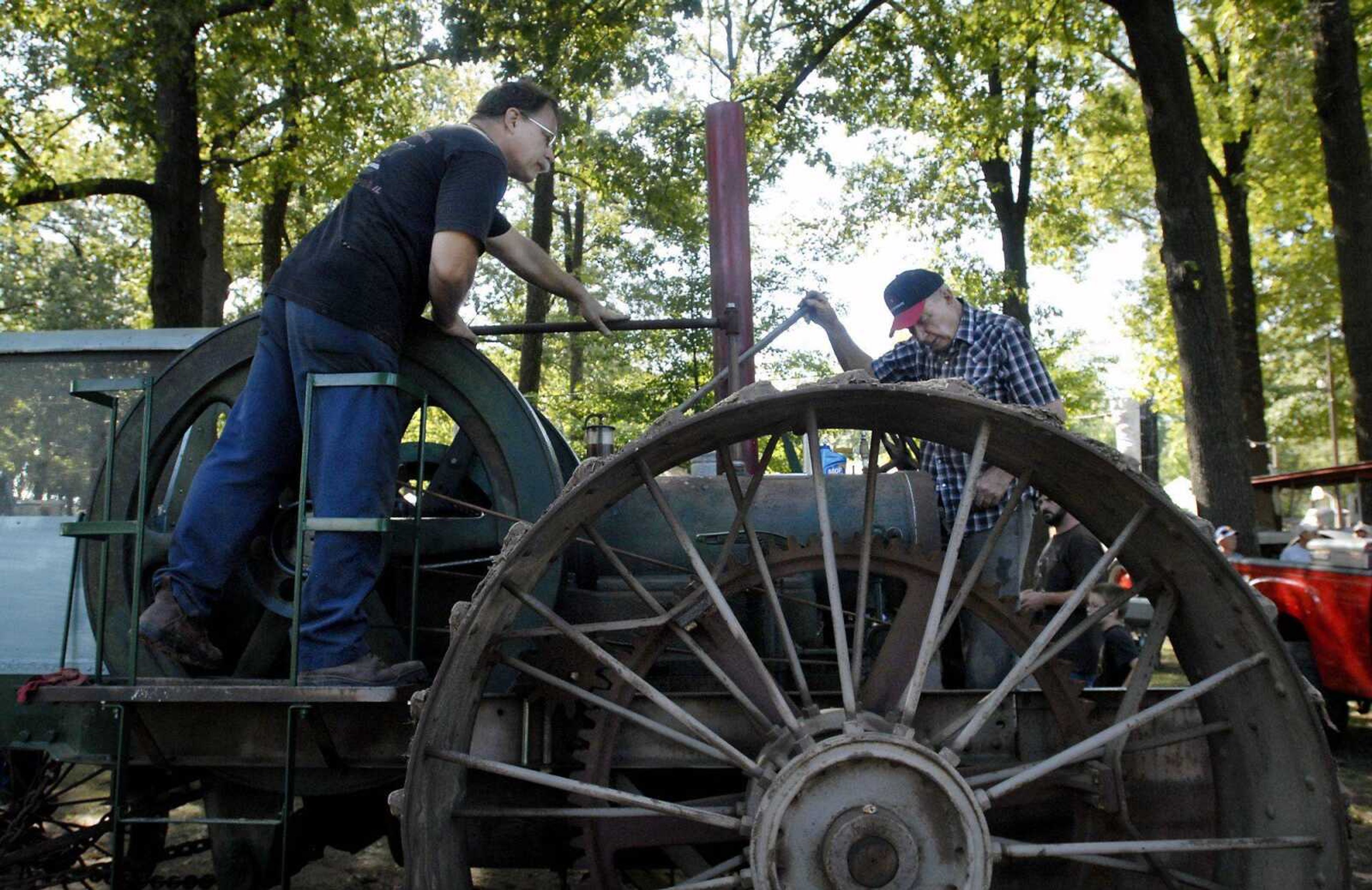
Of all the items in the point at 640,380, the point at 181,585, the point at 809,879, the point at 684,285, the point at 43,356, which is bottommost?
the point at 809,879

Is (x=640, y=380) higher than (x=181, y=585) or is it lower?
higher

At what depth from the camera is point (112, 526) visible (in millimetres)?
3000

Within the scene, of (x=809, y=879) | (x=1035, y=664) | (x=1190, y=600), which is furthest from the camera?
(x=1190, y=600)

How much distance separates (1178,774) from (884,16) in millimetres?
14204

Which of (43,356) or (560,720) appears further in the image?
(43,356)

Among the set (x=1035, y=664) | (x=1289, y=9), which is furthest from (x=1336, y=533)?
(x=1035, y=664)

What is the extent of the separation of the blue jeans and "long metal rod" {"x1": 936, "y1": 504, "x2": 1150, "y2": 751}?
63.8 inches

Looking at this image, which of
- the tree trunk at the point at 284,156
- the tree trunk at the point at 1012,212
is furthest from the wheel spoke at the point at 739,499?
the tree trunk at the point at 1012,212

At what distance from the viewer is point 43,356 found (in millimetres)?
3965

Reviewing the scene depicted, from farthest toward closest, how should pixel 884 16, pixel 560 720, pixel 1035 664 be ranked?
pixel 884 16 → pixel 560 720 → pixel 1035 664

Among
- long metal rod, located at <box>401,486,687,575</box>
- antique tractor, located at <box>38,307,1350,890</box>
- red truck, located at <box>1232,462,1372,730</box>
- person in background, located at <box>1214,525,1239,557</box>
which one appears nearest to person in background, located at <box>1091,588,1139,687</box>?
red truck, located at <box>1232,462,1372,730</box>

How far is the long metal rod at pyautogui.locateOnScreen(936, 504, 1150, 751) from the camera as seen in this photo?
8.43 feet

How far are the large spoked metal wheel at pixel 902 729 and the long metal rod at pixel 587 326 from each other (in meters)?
0.95

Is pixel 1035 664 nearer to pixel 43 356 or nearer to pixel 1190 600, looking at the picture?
pixel 1190 600
